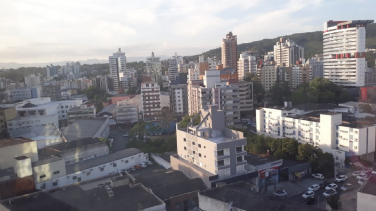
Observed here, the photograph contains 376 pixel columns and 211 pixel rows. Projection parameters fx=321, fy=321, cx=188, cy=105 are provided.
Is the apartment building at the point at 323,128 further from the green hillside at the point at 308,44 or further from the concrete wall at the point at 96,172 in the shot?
the green hillside at the point at 308,44

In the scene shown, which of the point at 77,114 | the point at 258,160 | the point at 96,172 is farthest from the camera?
the point at 77,114

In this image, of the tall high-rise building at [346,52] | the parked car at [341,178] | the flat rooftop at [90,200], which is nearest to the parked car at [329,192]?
the parked car at [341,178]

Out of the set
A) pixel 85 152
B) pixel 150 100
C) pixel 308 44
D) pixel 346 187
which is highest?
pixel 308 44

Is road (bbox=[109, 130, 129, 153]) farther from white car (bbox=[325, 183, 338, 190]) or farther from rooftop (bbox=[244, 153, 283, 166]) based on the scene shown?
white car (bbox=[325, 183, 338, 190])

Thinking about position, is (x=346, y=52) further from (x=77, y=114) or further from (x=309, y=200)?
(x=77, y=114)

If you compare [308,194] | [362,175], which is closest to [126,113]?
[308,194]

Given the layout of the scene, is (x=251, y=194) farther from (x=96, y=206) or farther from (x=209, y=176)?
(x=96, y=206)
